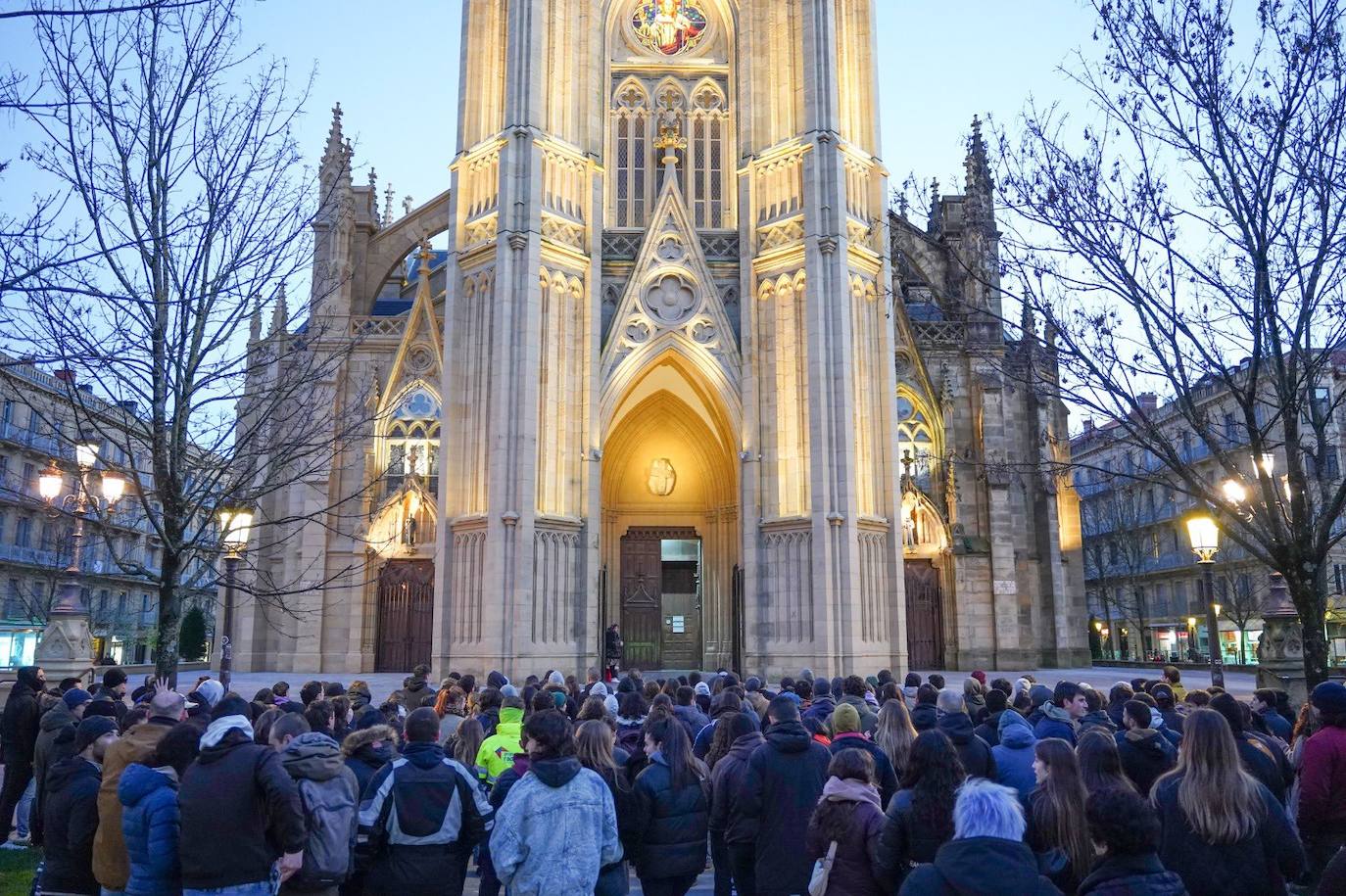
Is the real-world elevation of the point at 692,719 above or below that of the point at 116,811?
above

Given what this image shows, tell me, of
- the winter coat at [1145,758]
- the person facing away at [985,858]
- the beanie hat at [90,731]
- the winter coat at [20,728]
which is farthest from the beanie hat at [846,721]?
the winter coat at [20,728]

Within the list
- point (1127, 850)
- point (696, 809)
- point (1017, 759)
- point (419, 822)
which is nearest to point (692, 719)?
point (696, 809)

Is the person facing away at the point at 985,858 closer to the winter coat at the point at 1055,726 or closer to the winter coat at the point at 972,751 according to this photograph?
the winter coat at the point at 972,751

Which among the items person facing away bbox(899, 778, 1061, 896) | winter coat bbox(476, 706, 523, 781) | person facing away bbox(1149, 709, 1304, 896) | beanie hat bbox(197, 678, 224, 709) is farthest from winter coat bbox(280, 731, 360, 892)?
person facing away bbox(1149, 709, 1304, 896)

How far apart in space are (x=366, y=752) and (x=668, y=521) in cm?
2342

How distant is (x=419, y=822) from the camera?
16.9ft

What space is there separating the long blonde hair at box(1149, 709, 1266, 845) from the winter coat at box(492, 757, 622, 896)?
8.71 feet

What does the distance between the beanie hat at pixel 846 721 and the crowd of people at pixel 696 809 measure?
20 millimetres

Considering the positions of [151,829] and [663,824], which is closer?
[151,829]

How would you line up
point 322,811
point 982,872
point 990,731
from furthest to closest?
point 990,731
point 322,811
point 982,872

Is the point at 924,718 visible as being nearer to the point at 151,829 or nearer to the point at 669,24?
the point at 151,829

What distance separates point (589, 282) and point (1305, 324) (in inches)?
642

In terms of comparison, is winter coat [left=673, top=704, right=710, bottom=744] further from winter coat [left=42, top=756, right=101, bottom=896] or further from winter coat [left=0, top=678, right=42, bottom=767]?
winter coat [left=0, top=678, right=42, bottom=767]

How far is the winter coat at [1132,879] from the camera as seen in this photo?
3.58m
